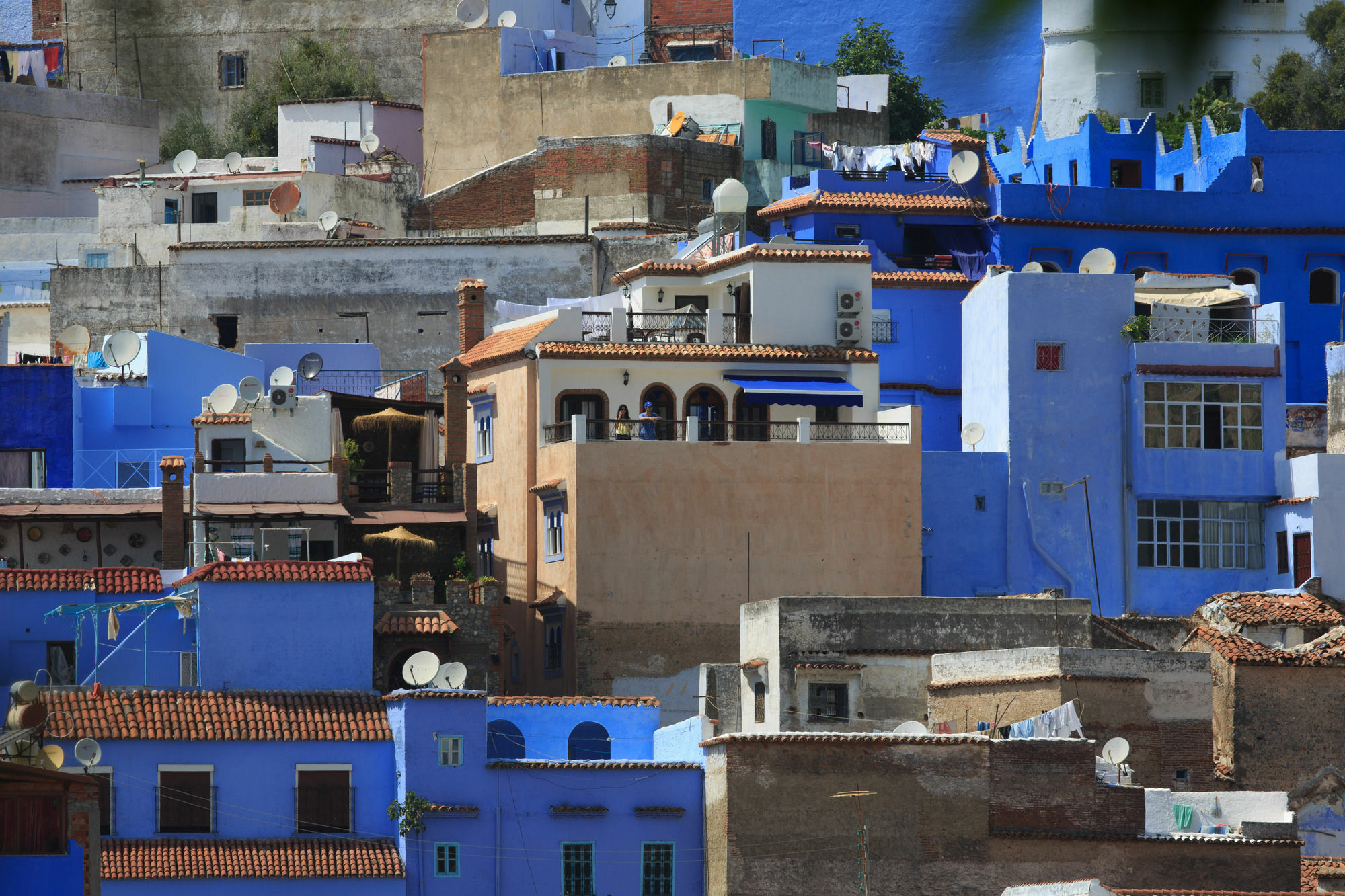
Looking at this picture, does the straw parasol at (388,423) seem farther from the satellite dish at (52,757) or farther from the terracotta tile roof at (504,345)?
the satellite dish at (52,757)

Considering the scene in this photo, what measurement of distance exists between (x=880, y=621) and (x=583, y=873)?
23.2 ft

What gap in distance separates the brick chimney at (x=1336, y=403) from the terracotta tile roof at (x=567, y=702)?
16.8m

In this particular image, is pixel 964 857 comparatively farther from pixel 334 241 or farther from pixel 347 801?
pixel 334 241

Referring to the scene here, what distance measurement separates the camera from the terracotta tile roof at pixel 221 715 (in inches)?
1098

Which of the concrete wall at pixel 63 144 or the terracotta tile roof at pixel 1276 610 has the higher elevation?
the concrete wall at pixel 63 144

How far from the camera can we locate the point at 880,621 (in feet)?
106

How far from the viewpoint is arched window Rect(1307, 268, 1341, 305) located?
156ft

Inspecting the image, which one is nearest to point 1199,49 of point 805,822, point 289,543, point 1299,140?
point 805,822

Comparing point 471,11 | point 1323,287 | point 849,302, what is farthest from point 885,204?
point 471,11

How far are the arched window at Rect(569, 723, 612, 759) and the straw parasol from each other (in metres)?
11.9

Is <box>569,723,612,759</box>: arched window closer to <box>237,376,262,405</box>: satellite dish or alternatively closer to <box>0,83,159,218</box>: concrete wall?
<box>237,376,262,405</box>: satellite dish

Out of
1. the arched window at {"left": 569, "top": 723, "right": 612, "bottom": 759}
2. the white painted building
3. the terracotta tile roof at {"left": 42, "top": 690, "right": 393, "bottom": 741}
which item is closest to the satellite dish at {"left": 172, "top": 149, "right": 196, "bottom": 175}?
the arched window at {"left": 569, "top": 723, "right": 612, "bottom": 759}

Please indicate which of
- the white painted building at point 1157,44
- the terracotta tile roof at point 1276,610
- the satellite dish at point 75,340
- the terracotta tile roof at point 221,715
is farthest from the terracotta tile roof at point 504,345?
the white painted building at point 1157,44

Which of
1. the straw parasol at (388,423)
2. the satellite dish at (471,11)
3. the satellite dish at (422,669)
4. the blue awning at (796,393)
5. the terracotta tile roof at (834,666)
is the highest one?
the satellite dish at (471,11)
